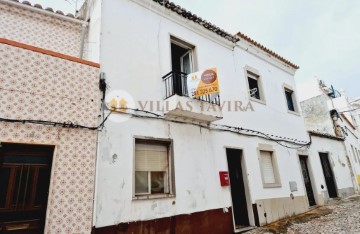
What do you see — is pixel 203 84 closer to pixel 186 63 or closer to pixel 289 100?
pixel 186 63

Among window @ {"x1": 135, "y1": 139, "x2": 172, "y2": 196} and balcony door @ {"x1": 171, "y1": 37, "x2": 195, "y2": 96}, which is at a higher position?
balcony door @ {"x1": 171, "y1": 37, "x2": 195, "y2": 96}

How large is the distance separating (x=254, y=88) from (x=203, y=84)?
4.27m

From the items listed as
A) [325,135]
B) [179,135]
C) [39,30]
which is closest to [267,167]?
[179,135]

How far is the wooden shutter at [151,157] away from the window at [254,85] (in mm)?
5237

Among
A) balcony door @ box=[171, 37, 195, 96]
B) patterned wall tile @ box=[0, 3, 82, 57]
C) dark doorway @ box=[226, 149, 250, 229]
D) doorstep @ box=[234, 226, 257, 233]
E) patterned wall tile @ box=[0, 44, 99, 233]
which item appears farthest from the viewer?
balcony door @ box=[171, 37, 195, 96]

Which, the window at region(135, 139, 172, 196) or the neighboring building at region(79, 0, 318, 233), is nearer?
the neighboring building at region(79, 0, 318, 233)

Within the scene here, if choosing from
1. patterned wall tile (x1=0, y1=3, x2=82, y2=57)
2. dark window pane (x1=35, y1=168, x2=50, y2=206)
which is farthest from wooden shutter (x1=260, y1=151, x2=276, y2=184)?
patterned wall tile (x1=0, y1=3, x2=82, y2=57)

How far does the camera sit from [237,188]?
7891mm

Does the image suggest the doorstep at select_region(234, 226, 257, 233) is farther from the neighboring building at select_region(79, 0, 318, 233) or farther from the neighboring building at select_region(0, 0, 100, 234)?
the neighboring building at select_region(0, 0, 100, 234)

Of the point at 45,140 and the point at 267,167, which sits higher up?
the point at 45,140

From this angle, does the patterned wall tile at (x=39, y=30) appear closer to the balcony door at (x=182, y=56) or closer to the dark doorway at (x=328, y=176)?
the balcony door at (x=182, y=56)

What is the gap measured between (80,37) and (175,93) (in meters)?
3.20

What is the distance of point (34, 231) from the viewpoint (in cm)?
398

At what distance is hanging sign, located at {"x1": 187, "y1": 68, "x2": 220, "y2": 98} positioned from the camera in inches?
248
